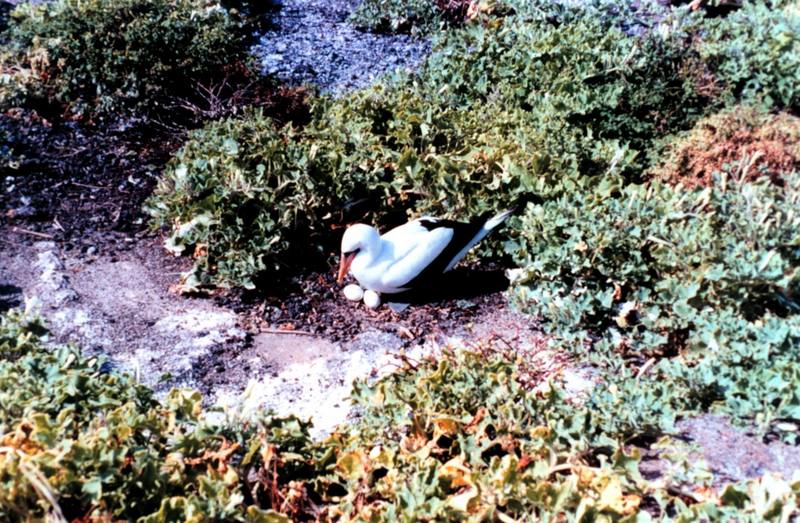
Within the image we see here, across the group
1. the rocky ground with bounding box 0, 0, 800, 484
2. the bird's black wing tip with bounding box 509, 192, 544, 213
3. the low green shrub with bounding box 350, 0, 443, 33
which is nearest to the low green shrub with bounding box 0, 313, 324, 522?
the rocky ground with bounding box 0, 0, 800, 484

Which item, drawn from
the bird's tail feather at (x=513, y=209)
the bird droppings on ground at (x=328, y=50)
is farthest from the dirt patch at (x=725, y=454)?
the bird droppings on ground at (x=328, y=50)

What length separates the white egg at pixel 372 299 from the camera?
4266 mm

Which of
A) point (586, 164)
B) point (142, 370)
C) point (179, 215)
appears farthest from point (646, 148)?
point (142, 370)

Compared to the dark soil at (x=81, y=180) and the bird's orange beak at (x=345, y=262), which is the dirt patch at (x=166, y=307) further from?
the bird's orange beak at (x=345, y=262)

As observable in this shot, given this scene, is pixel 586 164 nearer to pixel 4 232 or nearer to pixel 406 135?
pixel 406 135

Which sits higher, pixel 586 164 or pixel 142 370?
pixel 586 164

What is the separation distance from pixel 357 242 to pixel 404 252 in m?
0.26

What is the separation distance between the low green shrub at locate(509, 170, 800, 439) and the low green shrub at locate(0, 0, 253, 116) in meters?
3.01

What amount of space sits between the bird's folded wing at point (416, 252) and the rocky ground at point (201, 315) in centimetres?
25

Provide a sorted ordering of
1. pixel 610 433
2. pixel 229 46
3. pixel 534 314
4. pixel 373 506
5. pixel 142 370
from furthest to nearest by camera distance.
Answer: pixel 229 46, pixel 534 314, pixel 142 370, pixel 610 433, pixel 373 506

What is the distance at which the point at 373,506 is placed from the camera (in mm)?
2697

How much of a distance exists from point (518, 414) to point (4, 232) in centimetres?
325

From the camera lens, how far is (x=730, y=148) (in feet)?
15.5

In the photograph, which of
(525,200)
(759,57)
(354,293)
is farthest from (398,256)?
(759,57)
